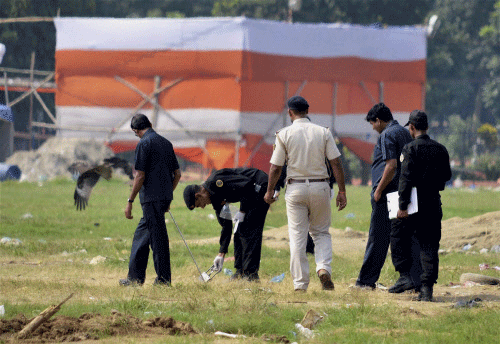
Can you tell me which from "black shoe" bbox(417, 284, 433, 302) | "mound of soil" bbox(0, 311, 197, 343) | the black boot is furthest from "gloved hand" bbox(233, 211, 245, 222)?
A: "mound of soil" bbox(0, 311, 197, 343)

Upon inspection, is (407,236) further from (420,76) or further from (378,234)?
(420,76)

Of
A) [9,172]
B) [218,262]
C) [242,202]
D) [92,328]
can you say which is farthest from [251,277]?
[9,172]

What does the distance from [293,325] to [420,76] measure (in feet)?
92.5

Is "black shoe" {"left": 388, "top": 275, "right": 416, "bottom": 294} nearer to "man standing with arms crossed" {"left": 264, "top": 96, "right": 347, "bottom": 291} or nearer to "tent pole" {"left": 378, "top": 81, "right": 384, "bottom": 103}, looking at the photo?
"man standing with arms crossed" {"left": 264, "top": 96, "right": 347, "bottom": 291}

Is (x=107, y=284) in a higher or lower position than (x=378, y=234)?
lower

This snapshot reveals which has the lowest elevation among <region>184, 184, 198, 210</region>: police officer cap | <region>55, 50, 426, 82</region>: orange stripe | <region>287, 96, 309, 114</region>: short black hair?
<region>184, 184, 198, 210</region>: police officer cap

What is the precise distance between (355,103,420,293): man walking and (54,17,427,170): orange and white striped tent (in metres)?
21.9

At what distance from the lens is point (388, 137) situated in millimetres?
8094

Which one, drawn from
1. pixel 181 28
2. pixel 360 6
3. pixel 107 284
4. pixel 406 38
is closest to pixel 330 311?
pixel 107 284

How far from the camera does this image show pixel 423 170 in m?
7.62

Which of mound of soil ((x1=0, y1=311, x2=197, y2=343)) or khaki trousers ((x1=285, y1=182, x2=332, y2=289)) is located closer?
mound of soil ((x1=0, y1=311, x2=197, y2=343))

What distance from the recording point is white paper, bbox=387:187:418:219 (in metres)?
7.58

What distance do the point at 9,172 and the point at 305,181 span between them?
23.1 meters

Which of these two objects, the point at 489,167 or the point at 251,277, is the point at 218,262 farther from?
the point at 489,167
